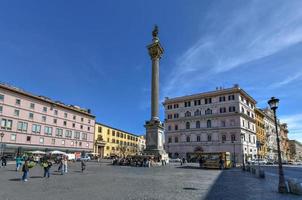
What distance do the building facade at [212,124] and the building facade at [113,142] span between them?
23.4m

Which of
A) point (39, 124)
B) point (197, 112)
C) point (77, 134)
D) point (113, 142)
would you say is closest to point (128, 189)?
point (39, 124)

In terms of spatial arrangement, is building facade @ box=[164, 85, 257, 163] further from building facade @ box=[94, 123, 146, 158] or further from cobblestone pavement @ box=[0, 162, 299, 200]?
cobblestone pavement @ box=[0, 162, 299, 200]

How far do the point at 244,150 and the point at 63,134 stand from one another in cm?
4717

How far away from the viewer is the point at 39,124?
5688 cm

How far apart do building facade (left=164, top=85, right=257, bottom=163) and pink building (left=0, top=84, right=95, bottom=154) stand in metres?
Result: 25.8

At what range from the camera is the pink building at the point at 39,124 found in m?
49.5

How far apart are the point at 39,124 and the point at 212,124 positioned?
4413 cm

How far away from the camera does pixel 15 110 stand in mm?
51375

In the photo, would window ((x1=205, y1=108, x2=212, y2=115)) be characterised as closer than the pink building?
No

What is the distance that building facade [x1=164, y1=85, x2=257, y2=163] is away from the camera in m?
63.6

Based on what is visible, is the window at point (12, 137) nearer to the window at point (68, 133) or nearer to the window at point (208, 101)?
the window at point (68, 133)

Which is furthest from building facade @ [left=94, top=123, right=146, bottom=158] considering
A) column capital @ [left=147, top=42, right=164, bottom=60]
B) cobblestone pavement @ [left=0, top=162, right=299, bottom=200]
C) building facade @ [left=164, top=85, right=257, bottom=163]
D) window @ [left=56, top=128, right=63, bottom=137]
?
cobblestone pavement @ [left=0, top=162, right=299, bottom=200]

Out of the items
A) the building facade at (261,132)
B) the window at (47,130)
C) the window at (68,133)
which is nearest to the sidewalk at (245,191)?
the window at (47,130)

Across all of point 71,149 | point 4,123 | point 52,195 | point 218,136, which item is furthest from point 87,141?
point 52,195
